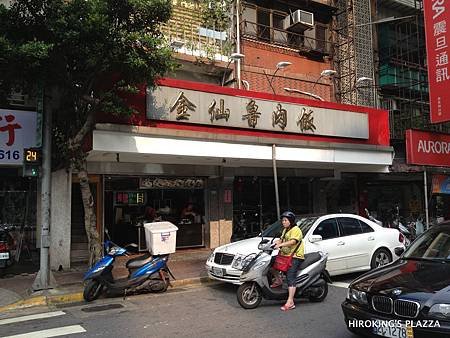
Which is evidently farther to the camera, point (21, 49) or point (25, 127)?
point (25, 127)

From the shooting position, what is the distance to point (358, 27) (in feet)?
69.3

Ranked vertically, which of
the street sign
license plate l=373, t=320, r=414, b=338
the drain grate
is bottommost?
the drain grate

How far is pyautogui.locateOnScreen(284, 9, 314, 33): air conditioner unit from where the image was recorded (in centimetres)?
1875

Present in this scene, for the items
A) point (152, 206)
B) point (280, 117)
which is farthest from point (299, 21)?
point (152, 206)

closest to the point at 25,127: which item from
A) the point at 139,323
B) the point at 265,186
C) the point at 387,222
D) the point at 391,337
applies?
the point at 139,323

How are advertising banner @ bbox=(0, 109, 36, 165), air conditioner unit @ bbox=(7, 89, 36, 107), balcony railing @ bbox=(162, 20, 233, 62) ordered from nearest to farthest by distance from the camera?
advertising banner @ bbox=(0, 109, 36, 165) → air conditioner unit @ bbox=(7, 89, 36, 107) → balcony railing @ bbox=(162, 20, 233, 62)

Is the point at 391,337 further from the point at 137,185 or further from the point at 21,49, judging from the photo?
the point at 137,185

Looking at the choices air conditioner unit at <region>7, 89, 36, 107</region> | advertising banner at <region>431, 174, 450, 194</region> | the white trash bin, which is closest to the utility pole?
air conditioner unit at <region>7, 89, 36, 107</region>

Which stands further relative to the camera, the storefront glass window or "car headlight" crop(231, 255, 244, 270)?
the storefront glass window

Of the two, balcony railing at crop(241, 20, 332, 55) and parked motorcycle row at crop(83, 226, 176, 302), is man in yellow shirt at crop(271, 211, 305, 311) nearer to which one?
parked motorcycle row at crop(83, 226, 176, 302)

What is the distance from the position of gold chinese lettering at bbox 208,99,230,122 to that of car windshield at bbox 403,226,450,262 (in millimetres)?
7766

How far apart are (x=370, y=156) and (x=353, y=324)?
11.6 meters

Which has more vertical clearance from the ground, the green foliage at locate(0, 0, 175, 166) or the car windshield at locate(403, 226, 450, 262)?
the green foliage at locate(0, 0, 175, 166)

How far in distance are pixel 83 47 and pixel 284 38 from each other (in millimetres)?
11668
